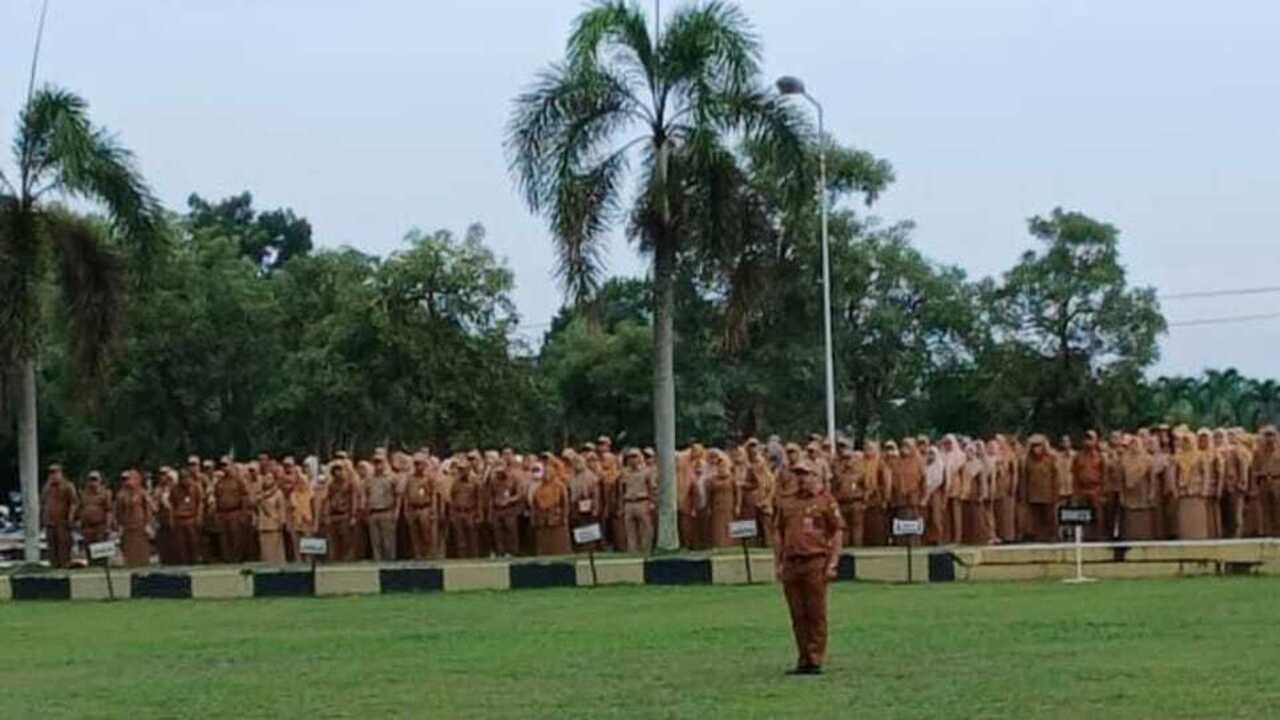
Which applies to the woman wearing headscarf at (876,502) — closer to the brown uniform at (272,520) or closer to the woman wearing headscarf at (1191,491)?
the woman wearing headscarf at (1191,491)

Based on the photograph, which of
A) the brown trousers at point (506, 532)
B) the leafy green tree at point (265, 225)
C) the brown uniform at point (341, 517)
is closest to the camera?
the brown trousers at point (506, 532)

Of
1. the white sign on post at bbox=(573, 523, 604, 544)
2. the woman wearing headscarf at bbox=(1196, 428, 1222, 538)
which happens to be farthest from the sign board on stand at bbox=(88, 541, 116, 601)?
the woman wearing headscarf at bbox=(1196, 428, 1222, 538)

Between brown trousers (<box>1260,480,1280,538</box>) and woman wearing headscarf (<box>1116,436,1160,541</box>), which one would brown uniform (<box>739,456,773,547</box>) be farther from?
brown trousers (<box>1260,480,1280,538</box>)

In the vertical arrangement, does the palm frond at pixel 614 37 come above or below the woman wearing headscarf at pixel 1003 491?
above

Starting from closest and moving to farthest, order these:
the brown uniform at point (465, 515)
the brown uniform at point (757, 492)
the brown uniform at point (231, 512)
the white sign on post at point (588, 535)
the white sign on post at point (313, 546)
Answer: the white sign on post at point (588, 535) → the white sign on post at point (313, 546) → the brown uniform at point (757, 492) → the brown uniform at point (465, 515) → the brown uniform at point (231, 512)

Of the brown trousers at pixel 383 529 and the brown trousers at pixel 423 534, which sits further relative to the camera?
the brown trousers at pixel 383 529

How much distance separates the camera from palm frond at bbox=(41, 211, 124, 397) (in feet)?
113

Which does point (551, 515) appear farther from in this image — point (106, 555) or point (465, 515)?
point (106, 555)

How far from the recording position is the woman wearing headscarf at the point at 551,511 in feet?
113

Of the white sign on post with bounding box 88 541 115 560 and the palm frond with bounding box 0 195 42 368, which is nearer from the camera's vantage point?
the white sign on post with bounding box 88 541 115 560

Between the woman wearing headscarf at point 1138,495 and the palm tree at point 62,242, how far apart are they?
51.3 ft

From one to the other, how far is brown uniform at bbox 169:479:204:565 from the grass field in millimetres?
8330

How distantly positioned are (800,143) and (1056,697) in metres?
18.3

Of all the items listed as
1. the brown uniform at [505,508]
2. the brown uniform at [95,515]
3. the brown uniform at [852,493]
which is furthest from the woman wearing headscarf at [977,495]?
the brown uniform at [95,515]
